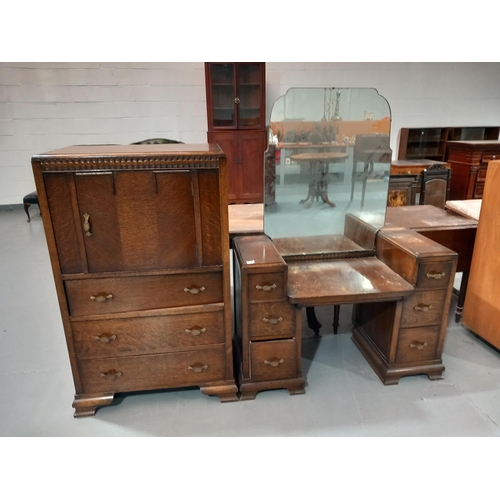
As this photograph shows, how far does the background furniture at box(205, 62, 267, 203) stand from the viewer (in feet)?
15.5

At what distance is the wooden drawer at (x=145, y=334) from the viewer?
1.65m

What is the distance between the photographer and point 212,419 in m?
1.72

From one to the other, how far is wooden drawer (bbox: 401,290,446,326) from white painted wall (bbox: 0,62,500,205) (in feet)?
13.4

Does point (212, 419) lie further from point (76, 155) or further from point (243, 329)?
point (76, 155)

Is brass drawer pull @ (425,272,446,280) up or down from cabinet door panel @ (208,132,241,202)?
down

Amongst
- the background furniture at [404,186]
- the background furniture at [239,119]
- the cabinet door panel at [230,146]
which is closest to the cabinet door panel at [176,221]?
the background furniture at [404,186]

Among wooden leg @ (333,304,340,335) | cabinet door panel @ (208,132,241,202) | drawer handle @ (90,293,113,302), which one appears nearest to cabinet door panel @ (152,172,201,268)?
drawer handle @ (90,293,113,302)

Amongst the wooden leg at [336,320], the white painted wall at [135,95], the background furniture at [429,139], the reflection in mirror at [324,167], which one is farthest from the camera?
the background furniture at [429,139]

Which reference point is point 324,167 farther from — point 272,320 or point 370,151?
point 272,320

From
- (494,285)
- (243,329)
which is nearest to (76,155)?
(243,329)

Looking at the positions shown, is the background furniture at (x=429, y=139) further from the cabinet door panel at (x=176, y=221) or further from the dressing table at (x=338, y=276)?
the cabinet door panel at (x=176, y=221)

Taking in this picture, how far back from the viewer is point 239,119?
193 inches

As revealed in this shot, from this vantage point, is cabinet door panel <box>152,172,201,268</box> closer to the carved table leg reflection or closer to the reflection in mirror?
the reflection in mirror

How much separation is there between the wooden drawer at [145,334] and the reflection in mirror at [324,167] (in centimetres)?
64
